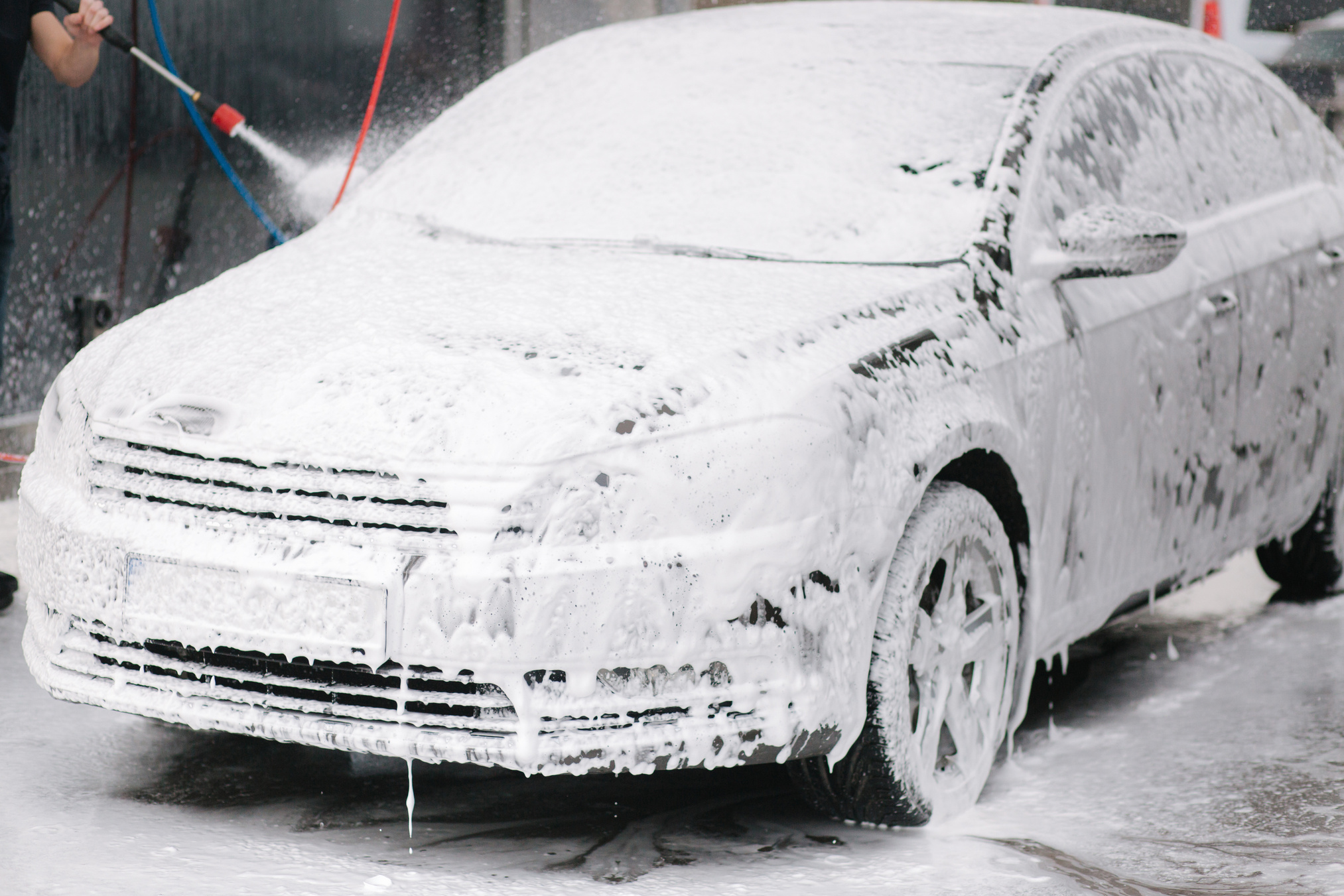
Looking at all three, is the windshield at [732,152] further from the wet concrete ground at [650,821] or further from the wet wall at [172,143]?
the wet wall at [172,143]

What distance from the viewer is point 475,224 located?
4113 mm

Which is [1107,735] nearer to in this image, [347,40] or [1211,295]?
[1211,295]

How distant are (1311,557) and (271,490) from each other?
12.0 feet

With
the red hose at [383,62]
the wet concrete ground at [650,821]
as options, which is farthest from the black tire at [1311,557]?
the red hose at [383,62]

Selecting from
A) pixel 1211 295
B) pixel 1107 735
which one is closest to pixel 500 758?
pixel 1107 735

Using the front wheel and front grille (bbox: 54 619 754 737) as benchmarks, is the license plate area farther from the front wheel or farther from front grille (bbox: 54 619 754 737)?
the front wheel

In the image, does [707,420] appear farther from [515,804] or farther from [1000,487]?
[515,804]

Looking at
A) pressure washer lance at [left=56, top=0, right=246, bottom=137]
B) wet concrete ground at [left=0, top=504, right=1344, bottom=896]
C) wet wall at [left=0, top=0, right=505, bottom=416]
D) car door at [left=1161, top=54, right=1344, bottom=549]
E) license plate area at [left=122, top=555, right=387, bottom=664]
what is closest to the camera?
license plate area at [left=122, top=555, right=387, bottom=664]

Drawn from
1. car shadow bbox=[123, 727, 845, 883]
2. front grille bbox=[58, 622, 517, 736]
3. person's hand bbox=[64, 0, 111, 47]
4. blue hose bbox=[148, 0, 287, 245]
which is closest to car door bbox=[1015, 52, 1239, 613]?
car shadow bbox=[123, 727, 845, 883]

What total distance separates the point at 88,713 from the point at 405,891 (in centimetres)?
136

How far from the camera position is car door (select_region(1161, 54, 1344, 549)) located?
4578 millimetres

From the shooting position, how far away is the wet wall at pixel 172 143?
6867mm

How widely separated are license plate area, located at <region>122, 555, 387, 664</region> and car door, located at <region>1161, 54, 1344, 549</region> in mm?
2503

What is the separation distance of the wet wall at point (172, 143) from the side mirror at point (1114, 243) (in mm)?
4342
